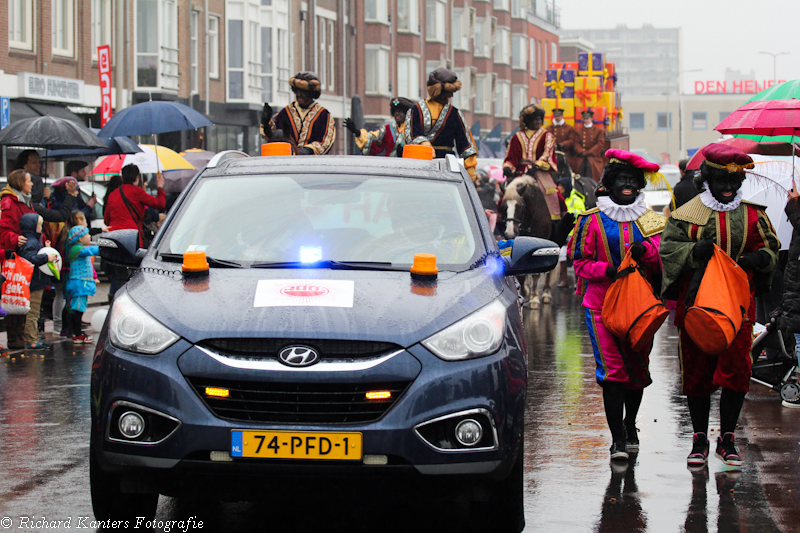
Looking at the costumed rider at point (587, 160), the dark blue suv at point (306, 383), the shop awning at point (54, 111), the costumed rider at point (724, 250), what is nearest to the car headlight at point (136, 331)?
the dark blue suv at point (306, 383)

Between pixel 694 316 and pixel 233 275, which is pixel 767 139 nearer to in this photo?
pixel 694 316

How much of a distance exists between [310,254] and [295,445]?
46.6 inches

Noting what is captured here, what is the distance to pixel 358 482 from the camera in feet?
15.1

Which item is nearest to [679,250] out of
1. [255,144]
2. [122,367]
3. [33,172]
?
[122,367]

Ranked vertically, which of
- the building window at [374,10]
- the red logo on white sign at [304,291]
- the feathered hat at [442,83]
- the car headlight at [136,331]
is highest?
the building window at [374,10]

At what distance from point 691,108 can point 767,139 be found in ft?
424

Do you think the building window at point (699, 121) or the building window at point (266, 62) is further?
the building window at point (699, 121)

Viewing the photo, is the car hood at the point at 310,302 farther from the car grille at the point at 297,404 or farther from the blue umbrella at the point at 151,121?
the blue umbrella at the point at 151,121

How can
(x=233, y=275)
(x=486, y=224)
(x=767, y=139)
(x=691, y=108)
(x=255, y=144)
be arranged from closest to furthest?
(x=233, y=275)
(x=486, y=224)
(x=767, y=139)
(x=255, y=144)
(x=691, y=108)

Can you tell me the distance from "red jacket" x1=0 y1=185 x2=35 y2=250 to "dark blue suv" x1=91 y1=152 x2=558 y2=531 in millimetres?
7032

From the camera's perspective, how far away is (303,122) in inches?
434

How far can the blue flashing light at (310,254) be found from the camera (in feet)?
17.8

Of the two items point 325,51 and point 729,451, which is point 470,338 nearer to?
point 729,451

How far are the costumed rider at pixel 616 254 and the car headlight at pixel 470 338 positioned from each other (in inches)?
82.3
